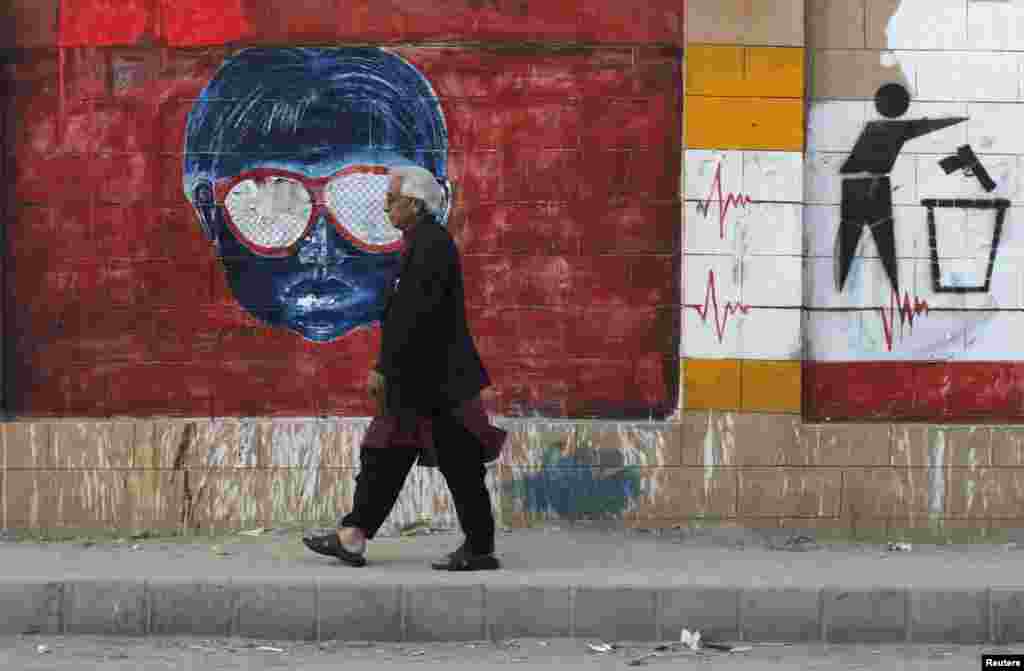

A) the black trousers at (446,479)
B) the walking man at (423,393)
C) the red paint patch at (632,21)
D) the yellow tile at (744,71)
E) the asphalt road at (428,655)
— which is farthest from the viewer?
the red paint patch at (632,21)

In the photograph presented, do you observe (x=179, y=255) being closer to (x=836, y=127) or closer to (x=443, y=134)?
(x=443, y=134)

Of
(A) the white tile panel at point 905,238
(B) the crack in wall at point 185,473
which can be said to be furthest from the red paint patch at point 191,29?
(A) the white tile panel at point 905,238

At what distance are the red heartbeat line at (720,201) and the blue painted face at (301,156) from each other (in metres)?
1.49

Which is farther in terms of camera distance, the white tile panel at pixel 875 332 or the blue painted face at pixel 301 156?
the white tile panel at pixel 875 332

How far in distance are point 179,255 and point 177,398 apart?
28.9 inches

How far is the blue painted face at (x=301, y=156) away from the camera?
924 centimetres

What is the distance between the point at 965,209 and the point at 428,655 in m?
4.06

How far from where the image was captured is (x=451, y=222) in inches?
367

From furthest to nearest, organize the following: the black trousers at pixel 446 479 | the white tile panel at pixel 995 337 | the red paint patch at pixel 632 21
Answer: the white tile panel at pixel 995 337
the red paint patch at pixel 632 21
the black trousers at pixel 446 479

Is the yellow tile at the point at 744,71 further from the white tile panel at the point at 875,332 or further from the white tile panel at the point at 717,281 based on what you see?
the white tile panel at the point at 875,332

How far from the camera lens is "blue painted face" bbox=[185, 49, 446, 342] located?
30.3ft

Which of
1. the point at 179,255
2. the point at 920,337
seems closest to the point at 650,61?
the point at 920,337

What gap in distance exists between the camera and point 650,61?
9.31 m

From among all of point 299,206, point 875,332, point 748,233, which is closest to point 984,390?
point 875,332
